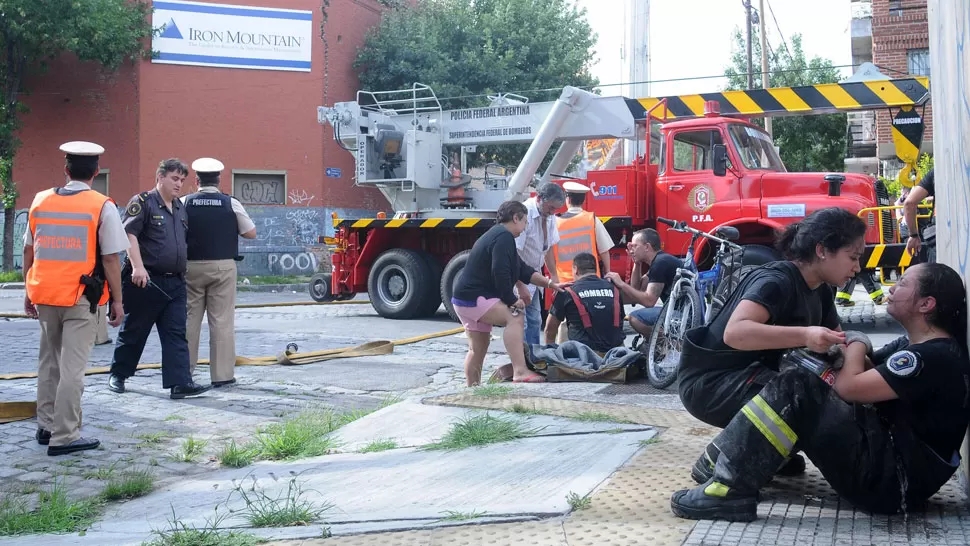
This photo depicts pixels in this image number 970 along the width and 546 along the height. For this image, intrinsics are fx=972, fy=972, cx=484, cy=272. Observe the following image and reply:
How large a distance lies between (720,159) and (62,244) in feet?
24.8

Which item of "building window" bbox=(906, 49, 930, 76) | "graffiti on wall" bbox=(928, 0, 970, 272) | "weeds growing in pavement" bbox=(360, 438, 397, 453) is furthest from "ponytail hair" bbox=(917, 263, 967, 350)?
"building window" bbox=(906, 49, 930, 76)

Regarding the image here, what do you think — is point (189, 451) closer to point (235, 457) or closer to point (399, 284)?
point (235, 457)

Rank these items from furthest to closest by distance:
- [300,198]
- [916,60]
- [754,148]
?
[916,60], [300,198], [754,148]

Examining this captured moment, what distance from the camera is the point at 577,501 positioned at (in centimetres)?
354

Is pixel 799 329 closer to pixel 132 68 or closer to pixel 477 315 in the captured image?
pixel 477 315

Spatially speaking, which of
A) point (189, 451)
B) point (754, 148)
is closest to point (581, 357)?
point (189, 451)

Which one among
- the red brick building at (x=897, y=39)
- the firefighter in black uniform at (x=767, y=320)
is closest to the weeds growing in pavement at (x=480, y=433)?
the firefighter in black uniform at (x=767, y=320)

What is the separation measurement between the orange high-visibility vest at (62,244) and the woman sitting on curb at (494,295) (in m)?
2.50

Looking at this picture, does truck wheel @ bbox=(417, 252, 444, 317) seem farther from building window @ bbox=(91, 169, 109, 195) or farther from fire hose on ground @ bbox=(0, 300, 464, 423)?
building window @ bbox=(91, 169, 109, 195)

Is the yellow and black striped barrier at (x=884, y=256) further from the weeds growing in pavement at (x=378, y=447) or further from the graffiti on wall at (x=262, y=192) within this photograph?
the graffiti on wall at (x=262, y=192)

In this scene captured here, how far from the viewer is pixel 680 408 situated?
570 cm

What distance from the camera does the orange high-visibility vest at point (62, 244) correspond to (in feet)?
17.2

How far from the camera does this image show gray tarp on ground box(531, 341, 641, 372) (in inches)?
270

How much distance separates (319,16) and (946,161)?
22280 millimetres
